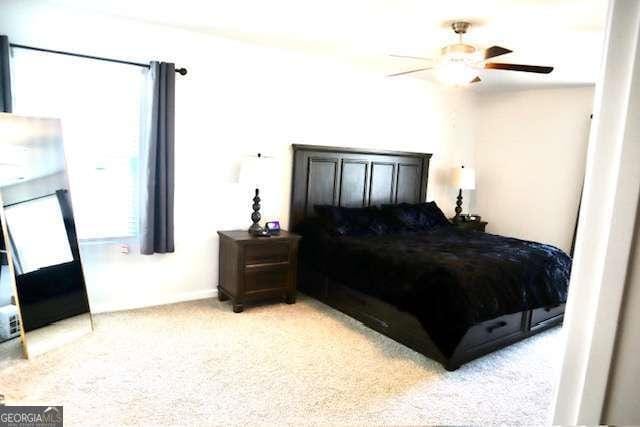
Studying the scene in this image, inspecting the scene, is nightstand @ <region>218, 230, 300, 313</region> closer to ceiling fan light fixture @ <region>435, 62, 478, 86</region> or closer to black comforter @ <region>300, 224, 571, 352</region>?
black comforter @ <region>300, 224, 571, 352</region>

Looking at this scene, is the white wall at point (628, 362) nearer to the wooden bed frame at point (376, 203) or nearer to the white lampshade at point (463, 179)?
the wooden bed frame at point (376, 203)

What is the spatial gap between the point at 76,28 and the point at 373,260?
2.94 metres

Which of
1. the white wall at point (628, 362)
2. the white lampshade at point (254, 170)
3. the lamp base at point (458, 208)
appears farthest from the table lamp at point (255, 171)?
the white wall at point (628, 362)

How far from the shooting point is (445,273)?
114 inches

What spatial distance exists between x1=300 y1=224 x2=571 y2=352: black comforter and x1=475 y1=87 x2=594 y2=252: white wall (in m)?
1.42

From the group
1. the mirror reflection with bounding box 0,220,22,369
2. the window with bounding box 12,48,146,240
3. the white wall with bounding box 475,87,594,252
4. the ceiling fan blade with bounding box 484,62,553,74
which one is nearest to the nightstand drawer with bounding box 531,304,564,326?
the white wall with bounding box 475,87,594,252

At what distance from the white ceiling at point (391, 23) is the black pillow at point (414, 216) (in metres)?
1.65

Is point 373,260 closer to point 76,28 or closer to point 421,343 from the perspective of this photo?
point 421,343

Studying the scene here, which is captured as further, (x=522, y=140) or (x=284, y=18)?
(x=522, y=140)

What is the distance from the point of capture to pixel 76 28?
10.4ft

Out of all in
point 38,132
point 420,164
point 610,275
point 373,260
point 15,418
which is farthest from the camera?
point 420,164

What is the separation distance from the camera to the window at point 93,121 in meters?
3.08

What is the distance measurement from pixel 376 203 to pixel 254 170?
1.77 metres

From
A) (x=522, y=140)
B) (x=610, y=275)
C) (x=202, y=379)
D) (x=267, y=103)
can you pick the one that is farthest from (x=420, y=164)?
(x=610, y=275)
